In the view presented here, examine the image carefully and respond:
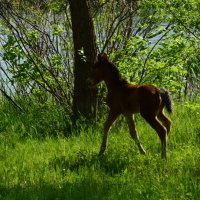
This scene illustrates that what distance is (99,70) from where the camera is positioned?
8023mm

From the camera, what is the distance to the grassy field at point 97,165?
6.09 m

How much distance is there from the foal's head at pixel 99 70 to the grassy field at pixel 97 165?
3.28 ft

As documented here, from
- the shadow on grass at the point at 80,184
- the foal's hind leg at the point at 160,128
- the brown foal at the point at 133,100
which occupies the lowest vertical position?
the shadow on grass at the point at 80,184

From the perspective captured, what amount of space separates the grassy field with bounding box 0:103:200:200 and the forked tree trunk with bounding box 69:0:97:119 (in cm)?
46

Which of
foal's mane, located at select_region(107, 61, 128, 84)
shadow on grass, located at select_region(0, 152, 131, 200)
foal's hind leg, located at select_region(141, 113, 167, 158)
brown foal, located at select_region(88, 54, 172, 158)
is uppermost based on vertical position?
foal's mane, located at select_region(107, 61, 128, 84)

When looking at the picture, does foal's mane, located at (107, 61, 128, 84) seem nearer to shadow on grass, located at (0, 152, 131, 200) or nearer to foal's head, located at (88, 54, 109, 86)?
foal's head, located at (88, 54, 109, 86)

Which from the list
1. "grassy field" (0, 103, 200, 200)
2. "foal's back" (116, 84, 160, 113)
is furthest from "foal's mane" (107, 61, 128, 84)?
"grassy field" (0, 103, 200, 200)

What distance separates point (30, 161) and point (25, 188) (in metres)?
1.26

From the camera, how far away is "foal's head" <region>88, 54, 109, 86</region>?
7.91 metres

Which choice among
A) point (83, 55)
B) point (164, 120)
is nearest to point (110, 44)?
point (83, 55)

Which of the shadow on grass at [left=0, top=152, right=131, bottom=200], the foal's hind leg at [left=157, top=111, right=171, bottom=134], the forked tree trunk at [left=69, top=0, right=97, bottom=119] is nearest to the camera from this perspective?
the shadow on grass at [left=0, top=152, right=131, bottom=200]

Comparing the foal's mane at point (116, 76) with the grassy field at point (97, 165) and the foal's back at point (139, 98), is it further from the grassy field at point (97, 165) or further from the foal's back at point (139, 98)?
the grassy field at point (97, 165)

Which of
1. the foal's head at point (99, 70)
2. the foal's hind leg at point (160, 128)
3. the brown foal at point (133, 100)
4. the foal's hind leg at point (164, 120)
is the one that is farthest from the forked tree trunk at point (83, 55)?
the foal's hind leg at point (160, 128)

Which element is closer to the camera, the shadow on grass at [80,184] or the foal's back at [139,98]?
the shadow on grass at [80,184]
